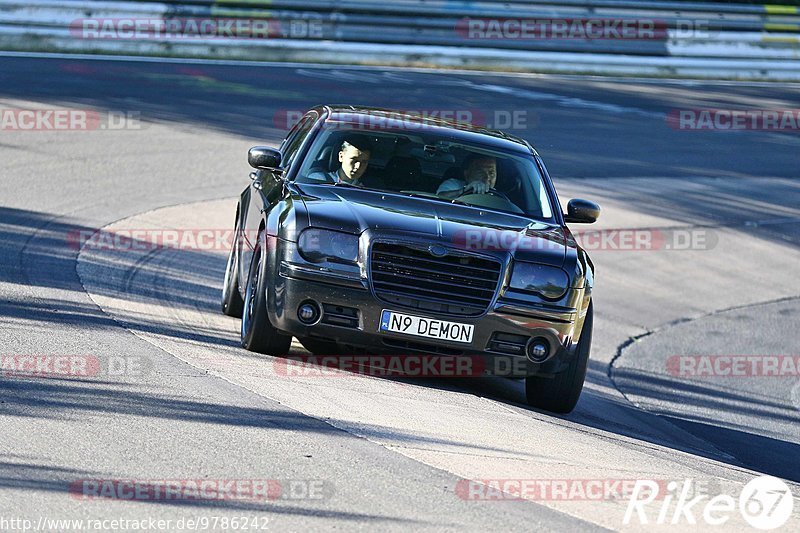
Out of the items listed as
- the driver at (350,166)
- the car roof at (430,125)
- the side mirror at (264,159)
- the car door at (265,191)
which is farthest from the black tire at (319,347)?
the car roof at (430,125)

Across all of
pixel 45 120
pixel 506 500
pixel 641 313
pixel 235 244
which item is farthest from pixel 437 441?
pixel 45 120

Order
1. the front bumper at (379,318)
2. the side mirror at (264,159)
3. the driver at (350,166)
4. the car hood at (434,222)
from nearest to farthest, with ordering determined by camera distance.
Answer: the front bumper at (379,318) → the car hood at (434,222) → the driver at (350,166) → the side mirror at (264,159)

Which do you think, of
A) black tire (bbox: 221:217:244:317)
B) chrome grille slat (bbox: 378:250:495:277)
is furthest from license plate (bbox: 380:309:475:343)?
black tire (bbox: 221:217:244:317)

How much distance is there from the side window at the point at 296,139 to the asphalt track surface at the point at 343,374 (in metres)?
1.27

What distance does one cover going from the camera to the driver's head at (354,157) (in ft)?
28.8

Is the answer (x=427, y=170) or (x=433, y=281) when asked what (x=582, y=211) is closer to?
(x=427, y=170)

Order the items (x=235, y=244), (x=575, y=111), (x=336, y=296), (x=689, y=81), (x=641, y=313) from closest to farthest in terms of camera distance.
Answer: (x=336, y=296) < (x=235, y=244) < (x=641, y=313) < (x=575, y=111) < (x=689, y=81)

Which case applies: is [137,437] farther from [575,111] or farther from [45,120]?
[575,111]

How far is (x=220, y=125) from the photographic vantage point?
1817cm

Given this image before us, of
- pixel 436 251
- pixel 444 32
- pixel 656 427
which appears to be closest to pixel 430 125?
pixel 436 251

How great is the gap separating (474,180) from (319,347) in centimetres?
152

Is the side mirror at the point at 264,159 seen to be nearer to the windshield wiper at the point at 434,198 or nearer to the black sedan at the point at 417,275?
the black sedan at the point at 417,275

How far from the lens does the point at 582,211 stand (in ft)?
29.9

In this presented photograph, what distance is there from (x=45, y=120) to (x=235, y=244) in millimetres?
7604
